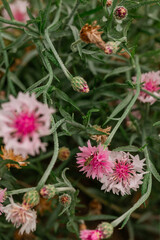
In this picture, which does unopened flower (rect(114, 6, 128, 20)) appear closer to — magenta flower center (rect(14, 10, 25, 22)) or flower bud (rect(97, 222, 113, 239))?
flower bud (rect(97, 222, 113, 239))

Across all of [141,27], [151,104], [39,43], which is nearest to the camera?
[39,43]

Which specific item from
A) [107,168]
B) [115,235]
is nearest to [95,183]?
[115,235]

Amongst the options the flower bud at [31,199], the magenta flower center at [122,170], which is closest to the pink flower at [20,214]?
the flower bud at [31,199]

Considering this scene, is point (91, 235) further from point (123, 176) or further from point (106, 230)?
point (123, 176)

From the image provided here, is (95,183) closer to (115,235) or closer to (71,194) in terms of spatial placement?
(115,235)

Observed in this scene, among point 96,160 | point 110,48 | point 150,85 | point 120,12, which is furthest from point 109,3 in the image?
point 96,160

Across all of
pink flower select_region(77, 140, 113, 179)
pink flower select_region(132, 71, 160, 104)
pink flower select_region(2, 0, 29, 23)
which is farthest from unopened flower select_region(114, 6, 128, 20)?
pink flower select_region(2, 0, 29, 23)
